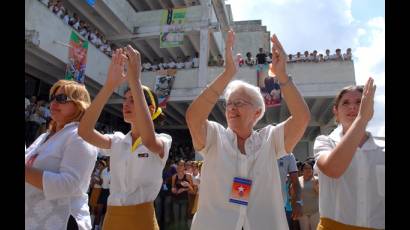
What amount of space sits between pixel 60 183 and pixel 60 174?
0.20ft

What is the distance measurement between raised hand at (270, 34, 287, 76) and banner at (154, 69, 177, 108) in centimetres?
1441

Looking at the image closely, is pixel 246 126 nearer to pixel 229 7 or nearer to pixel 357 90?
pixel 357 90

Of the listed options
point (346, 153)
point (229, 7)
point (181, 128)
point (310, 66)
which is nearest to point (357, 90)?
point (346, 153)

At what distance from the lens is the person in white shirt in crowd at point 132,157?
7.15 ft

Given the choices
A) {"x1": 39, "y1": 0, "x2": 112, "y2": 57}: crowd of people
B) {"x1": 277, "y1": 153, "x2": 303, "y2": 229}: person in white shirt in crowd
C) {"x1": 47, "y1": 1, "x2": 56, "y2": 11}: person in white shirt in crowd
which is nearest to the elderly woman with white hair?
{"x1": 277, "y1": 153, "x2": 303, "y2": 229}: person in white shirt in crowd

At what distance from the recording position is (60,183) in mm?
1833

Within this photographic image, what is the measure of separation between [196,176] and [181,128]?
1371 cm

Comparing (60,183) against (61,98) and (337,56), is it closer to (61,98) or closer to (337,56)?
(61,98)

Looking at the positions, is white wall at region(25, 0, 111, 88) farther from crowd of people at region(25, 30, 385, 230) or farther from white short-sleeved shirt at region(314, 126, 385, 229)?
white short-sleeved shirt at region(314, 126, 385, 229)

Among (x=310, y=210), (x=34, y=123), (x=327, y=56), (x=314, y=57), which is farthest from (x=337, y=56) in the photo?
(x=34, y=123)

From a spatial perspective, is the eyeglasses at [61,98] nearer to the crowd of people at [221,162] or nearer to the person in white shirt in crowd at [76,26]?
the crowd of people at [221,162]

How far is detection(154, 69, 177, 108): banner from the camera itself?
1665 cm

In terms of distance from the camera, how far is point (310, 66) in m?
16.0

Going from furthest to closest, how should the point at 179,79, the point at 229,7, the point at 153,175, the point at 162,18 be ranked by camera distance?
the point at 229,7 < the point at 162,18 < the point at 179,79 < the point at 153,175
